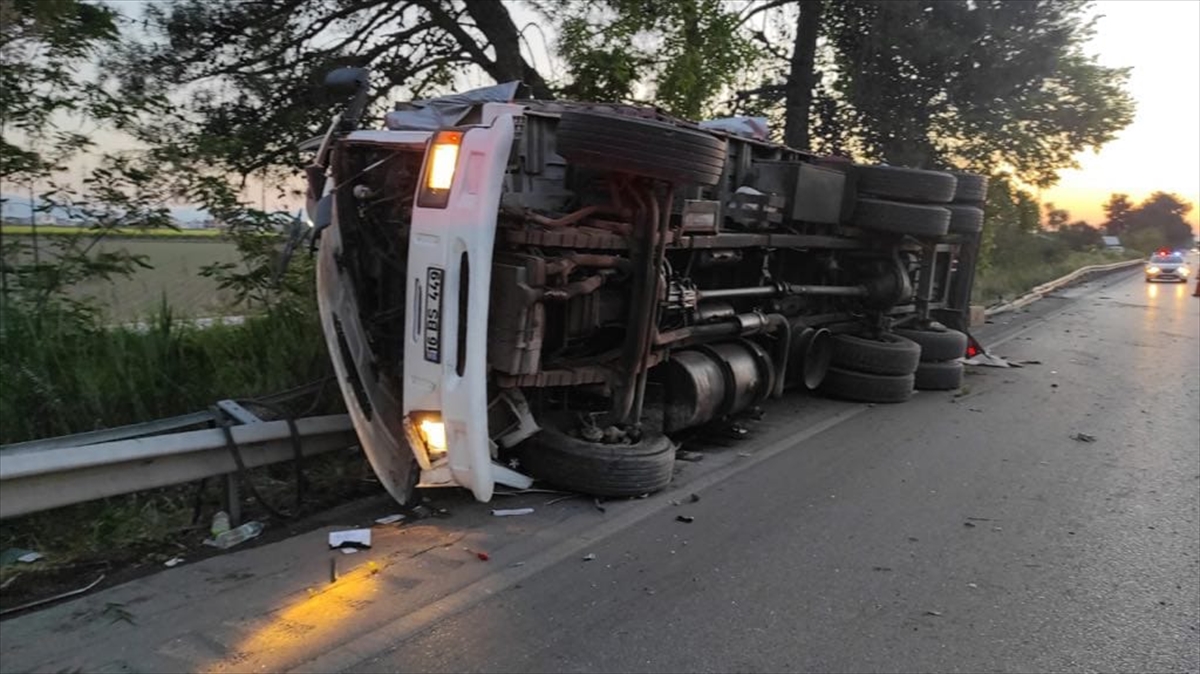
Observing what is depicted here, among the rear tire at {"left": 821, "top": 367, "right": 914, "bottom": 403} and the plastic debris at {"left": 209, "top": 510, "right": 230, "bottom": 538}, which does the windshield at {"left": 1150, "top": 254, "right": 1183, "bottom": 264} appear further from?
the plastic debris at {"left": 209, "top": 510, "right": 230, "bottom": 538}

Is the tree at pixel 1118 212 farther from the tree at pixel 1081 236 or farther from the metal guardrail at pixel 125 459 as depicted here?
the metal guardrail at pixel 125 459

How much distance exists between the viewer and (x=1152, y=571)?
4125mm

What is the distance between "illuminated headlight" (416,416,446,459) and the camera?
404cm

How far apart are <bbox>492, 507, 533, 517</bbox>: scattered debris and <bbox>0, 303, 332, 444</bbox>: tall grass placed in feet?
5.44

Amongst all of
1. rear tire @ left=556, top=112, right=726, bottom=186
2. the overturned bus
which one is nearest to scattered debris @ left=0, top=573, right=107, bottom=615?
the overturned bus

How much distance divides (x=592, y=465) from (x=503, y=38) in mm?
6841

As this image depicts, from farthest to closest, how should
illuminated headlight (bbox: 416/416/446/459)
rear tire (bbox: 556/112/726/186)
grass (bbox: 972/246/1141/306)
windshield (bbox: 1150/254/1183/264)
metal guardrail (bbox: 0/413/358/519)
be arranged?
windshield (bbox: 1150/254/1183/264), grass (bbox: 972/246/1141/306), rear tire (bbox: 556/112/726/186), illuminated headlight (bbox: 416/416/446/459), metal guardrail (bbox: 0/413/358/519)

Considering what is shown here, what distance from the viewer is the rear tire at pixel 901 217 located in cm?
743

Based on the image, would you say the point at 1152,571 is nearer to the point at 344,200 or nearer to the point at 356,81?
the point at 344,200

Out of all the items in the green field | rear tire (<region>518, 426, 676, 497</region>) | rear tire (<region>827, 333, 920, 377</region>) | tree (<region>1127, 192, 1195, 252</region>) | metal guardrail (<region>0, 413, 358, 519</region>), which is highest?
tree (<region>1127, 192, 1195, 252</region>)

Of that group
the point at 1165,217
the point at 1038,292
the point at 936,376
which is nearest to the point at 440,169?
the point at 936,376

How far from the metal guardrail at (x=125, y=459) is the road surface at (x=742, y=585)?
0.44 meters

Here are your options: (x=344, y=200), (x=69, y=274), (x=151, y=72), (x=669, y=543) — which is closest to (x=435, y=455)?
(x=669, y=543)

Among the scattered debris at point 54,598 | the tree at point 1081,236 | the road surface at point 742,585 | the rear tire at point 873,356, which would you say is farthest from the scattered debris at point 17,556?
the tree at point 1081,236
